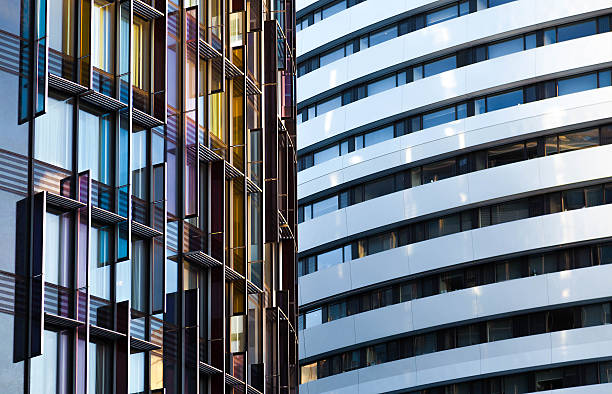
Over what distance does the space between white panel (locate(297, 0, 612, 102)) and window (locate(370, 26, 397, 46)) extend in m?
0.70

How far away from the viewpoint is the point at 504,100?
6531cm

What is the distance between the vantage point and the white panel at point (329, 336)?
68000 mm

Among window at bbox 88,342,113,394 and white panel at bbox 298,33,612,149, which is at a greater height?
white panel at bbox 298,33,612,149

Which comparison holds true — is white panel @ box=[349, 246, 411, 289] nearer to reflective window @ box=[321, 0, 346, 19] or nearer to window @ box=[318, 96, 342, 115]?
window @ box=[318, 96, 342, 115]

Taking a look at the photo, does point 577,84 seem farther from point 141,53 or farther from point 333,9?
point 141,53

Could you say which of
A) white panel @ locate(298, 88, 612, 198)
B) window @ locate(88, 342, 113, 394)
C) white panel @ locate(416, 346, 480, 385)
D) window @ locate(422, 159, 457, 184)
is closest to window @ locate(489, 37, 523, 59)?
white panel @ locate(298, 88, 612, 198)

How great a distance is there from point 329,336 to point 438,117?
12.3 meters

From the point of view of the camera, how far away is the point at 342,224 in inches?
2741

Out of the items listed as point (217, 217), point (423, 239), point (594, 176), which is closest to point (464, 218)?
point (423, 239)

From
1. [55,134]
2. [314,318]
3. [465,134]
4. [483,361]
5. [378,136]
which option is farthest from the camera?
[314,318]

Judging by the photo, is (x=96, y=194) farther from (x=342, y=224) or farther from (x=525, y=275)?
(x=342, y=224)

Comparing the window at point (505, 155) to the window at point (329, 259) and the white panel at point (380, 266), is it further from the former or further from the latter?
the window at point (329, 259)

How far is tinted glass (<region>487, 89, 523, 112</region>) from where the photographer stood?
64938 millimetres

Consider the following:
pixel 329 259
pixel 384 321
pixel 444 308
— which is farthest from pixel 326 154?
pixel 444 308
